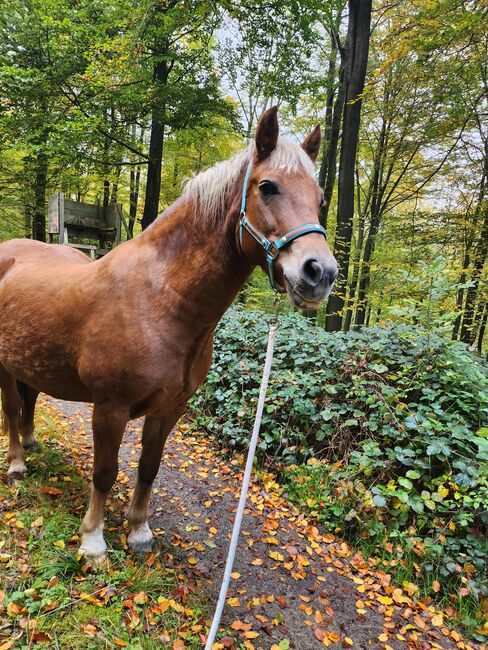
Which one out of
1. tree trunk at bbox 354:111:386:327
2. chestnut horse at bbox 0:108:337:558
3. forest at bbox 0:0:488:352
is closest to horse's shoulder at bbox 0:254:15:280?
chestnut horse at bbox 0:108:337:558

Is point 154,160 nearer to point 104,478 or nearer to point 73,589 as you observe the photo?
point 104,478

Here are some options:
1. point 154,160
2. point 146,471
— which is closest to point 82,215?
point 154,160

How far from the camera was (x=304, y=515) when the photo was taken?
363 cm

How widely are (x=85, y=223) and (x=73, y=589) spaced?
318 inches

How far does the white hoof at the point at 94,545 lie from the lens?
233 centimetres

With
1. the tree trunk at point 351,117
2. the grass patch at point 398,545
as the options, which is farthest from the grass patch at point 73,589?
the tree trunk at point 351,117

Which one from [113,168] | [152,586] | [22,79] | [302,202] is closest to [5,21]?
[22,79]

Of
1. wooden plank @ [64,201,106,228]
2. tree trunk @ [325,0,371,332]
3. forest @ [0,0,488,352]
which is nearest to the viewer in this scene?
forest @ [0,0,488,352]

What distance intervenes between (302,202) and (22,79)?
8.73 meters

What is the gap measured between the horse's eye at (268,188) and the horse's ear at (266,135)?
0.19 metres

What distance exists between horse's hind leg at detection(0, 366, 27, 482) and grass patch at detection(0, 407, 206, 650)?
0.59ft

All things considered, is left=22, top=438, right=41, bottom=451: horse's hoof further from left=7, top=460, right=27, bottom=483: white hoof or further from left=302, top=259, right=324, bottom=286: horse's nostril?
left=302, top=259, right=324, bottom=286: horse's nostril

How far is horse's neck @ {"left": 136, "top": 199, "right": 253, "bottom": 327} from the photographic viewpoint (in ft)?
6.54

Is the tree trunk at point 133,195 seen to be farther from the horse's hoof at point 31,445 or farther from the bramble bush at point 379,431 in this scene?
the horse's hoof at point 31,445
